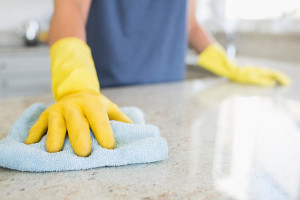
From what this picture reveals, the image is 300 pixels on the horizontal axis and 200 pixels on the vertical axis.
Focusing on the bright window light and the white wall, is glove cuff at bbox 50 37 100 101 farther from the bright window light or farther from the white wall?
the white wall

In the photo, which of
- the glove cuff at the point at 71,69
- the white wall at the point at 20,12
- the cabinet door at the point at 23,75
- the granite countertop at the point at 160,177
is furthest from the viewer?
the white wall at the point at 20,12

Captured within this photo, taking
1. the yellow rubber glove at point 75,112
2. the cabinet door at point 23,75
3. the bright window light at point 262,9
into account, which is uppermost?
the bright window light at point 262,9

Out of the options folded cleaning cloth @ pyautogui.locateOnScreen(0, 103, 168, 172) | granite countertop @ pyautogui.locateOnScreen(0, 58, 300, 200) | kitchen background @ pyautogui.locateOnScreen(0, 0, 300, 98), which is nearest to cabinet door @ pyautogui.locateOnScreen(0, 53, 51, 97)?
kitchen background @ pyautogui.locateOnScreen(0, 0, 300, 98)

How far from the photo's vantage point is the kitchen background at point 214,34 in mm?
2283

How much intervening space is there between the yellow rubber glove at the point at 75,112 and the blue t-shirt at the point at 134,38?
0.47 meters

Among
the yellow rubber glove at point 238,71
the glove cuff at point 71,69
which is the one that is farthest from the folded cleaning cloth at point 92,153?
the yellow rubber glove at point 238,71

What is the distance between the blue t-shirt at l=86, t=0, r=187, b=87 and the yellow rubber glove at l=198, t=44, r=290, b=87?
0.60 feet

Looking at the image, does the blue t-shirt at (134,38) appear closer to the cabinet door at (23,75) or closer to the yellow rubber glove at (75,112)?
the yellow rubber glove at (75,112)

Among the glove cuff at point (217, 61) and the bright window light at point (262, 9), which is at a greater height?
the bright window light at point (262, 9)

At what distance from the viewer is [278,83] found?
1315 millimetres

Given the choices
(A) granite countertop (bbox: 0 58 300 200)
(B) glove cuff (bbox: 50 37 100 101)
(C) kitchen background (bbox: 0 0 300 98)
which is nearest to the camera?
(A) granite countertop (bbox: 0 58 300 200)

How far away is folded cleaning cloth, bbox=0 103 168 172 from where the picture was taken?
461 millimetres

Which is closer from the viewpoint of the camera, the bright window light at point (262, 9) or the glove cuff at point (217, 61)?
the glove cuff at point (217, 61)

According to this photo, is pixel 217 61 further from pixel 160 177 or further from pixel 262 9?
pixel 262 9
